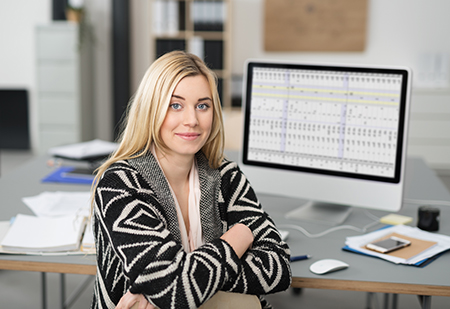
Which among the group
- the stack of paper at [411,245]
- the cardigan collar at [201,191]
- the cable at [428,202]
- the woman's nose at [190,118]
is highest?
the woman's nose at [190,118]

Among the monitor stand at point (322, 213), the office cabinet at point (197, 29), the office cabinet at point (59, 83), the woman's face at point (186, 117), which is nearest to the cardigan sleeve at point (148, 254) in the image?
the woman's face at point (186, 117)

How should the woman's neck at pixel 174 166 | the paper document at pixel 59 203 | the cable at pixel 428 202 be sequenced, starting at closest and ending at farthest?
the woman's neck at pixel 174 166 < the paper document at pixel 59 203 < the cable at pixel 428 202

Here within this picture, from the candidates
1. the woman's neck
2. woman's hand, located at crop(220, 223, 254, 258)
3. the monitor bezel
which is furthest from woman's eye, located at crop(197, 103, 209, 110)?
the monitor bezel

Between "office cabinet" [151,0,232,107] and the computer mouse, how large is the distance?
4.00m

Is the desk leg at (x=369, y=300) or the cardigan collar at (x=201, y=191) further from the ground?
the cardigan collar at (x=201, y=191)

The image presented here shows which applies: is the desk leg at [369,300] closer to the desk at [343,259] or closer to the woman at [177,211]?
the desk at [343,259]

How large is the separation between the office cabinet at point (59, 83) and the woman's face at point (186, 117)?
419 cm

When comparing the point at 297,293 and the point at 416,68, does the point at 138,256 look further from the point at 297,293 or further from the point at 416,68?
the point at 416,68

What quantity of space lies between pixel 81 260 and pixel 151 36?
13.7ft

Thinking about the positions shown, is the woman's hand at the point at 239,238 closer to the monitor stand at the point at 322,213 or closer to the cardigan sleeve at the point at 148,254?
the cardigan sleeve at the point at 148,254

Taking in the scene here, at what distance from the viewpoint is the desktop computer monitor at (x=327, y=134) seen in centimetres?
161

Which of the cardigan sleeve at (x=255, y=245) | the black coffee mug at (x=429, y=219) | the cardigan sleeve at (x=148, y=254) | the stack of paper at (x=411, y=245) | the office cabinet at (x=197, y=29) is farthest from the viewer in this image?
the office cabinet at (x=197, y=29)

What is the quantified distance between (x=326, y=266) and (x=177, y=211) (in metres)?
0.41

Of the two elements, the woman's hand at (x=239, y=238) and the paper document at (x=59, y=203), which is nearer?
the woman's hand at (x=239, y=238)
